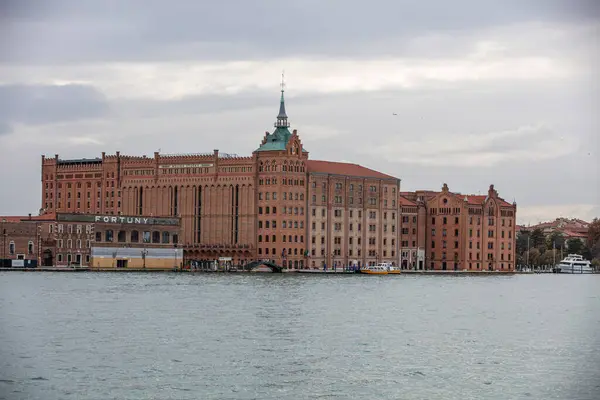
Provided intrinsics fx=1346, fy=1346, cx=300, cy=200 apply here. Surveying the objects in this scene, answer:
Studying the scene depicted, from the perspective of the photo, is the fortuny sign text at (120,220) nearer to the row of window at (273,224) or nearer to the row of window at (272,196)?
the row of window at (273,224)

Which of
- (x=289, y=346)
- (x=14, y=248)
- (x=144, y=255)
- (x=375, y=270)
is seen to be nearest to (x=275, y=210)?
(x=375, y=270)

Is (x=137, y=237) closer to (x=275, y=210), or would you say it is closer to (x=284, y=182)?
(x=275, y=210)

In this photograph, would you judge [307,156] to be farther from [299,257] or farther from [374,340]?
[374,340]

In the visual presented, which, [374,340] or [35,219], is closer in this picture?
[374,340]

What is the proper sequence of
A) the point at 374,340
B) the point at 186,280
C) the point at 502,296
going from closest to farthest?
1. the point at 374,340
2. the point at 502,296
3. the point at 186,280

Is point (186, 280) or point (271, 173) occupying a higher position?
point (271, 173)

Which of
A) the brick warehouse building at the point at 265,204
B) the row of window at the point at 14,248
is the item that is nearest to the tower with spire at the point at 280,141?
the brick warehouse building at the point at 265,204

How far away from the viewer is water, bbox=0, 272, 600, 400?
181 feet

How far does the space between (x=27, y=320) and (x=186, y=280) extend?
223 ft

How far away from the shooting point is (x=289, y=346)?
68812 mm

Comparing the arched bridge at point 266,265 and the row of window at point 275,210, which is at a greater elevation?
the row of window at point 275,210

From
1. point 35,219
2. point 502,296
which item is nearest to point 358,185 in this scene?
point 35,219

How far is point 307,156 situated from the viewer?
192 m

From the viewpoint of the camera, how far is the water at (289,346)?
5519cm
